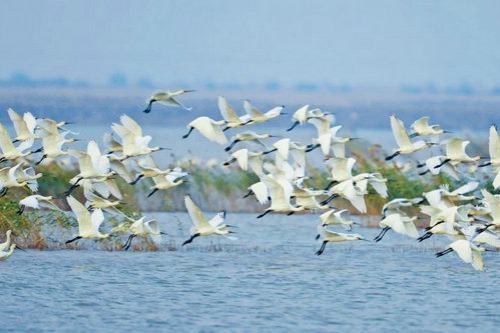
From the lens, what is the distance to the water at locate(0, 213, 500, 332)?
50.8ft

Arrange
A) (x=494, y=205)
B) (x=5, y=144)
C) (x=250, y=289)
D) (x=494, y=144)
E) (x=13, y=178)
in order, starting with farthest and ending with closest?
(x=5, y=144), (x=494, y=144), (x=13, y=178), (x=494, y=205), (x=250, y=289)

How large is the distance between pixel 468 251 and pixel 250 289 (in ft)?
7.80

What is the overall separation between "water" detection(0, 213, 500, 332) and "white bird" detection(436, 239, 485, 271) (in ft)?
0.46

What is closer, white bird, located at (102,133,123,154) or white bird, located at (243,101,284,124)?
white bird, located at (243,101,284,124)

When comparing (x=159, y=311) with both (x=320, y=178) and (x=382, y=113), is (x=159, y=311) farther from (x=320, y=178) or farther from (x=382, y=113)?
(x=382, y=113)

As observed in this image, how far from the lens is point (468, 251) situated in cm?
1800

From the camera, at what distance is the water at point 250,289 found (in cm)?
1548

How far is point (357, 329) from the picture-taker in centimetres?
1515

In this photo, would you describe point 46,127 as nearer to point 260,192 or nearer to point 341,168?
point 260,192

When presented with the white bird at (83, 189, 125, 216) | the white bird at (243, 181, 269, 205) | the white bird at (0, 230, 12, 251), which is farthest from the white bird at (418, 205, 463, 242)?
the white bird at (0, 230, 12, 251)

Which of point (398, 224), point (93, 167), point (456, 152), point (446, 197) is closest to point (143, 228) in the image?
point (93, 167)

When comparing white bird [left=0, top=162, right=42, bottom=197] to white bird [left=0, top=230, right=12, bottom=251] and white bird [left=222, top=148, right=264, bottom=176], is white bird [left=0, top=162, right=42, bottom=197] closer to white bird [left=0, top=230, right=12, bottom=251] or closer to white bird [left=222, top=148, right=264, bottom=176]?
white bird [left=0, top=230, right=12, bottom=251]

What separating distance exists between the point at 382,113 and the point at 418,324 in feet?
175

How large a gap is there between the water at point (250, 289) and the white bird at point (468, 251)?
0.46ft
